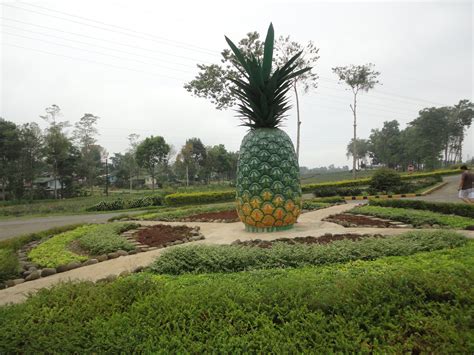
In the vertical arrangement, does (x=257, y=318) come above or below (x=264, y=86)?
below

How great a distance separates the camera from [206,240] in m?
7.70

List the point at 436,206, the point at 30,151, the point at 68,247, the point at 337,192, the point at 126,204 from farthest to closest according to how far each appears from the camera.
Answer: the point at 30,151 → the point at 126,204 → the point at 337,192 → the point at 436,206 → the point at 68,247

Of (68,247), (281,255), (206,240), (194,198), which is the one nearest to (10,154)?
(194,198)

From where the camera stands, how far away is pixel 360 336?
2510 mm

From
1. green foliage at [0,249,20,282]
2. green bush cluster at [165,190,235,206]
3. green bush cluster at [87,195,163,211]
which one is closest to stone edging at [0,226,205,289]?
green foliage at [0,249,20,282]

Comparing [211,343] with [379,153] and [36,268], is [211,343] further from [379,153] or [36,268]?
[379,153]

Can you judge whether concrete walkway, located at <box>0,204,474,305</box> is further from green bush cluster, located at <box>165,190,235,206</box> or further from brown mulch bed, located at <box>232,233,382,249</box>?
green bush cluster, located at <box>165,190,235,206</box>

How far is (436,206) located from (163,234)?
8799mm

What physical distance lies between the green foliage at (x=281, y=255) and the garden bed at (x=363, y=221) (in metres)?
2.94

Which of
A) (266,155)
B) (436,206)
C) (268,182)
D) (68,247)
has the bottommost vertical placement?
(68,247)

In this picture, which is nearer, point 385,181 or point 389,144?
point 385,181

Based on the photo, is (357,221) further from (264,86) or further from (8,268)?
(8,268)

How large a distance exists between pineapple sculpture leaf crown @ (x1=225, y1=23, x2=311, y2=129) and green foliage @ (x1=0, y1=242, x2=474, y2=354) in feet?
17.9

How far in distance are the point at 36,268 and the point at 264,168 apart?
17.1 ft
